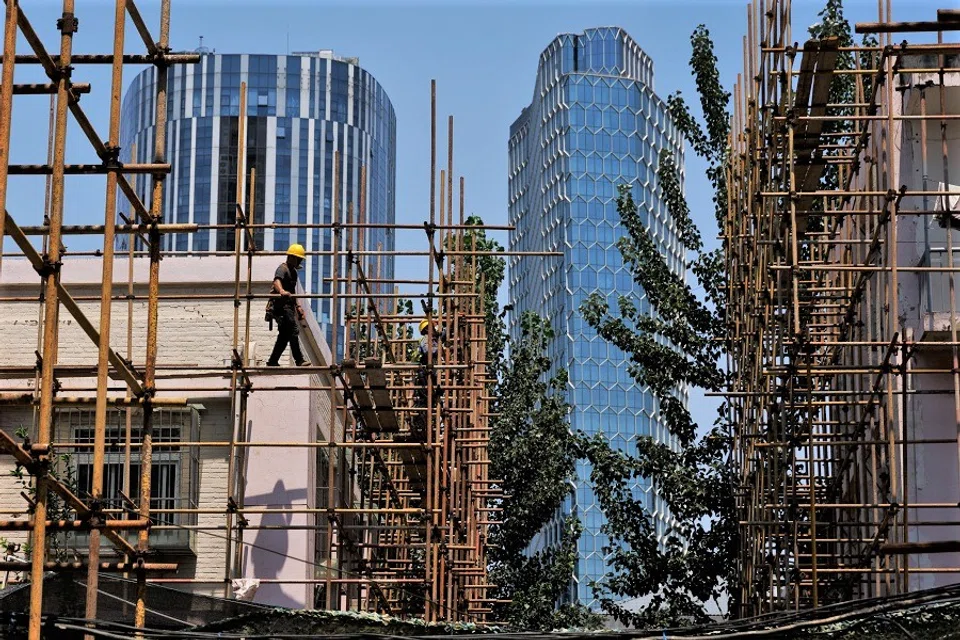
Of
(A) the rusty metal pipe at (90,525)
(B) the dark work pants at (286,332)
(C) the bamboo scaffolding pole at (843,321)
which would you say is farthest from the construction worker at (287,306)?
(A) the rusty metal pipe at (90,525)

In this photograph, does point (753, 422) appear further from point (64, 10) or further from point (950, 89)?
point (64, 10)

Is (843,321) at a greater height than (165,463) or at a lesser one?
greater

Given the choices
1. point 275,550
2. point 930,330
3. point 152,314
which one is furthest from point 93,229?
point 275,550

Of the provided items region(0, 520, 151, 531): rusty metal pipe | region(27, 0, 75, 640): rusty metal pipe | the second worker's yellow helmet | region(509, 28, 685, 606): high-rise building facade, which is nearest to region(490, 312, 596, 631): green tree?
the second worker's yellow helmet

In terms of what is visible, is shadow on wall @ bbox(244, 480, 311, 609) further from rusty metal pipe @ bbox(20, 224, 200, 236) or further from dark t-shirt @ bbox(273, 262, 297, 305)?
rusty metal pipe @ bbox(20, 224, 200, 236)

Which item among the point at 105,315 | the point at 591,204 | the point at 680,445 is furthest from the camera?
the point at 591,204

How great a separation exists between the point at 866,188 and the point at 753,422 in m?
4.41

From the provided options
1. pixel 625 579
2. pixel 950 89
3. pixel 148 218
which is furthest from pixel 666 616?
pixel 148 218

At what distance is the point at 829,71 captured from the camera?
18250mm

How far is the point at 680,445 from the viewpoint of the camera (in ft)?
113

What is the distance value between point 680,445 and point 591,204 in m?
106

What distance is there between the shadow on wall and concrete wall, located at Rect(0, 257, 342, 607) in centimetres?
1

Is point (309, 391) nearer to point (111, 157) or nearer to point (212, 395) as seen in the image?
point (212, 395)

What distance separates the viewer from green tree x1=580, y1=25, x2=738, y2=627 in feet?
105
